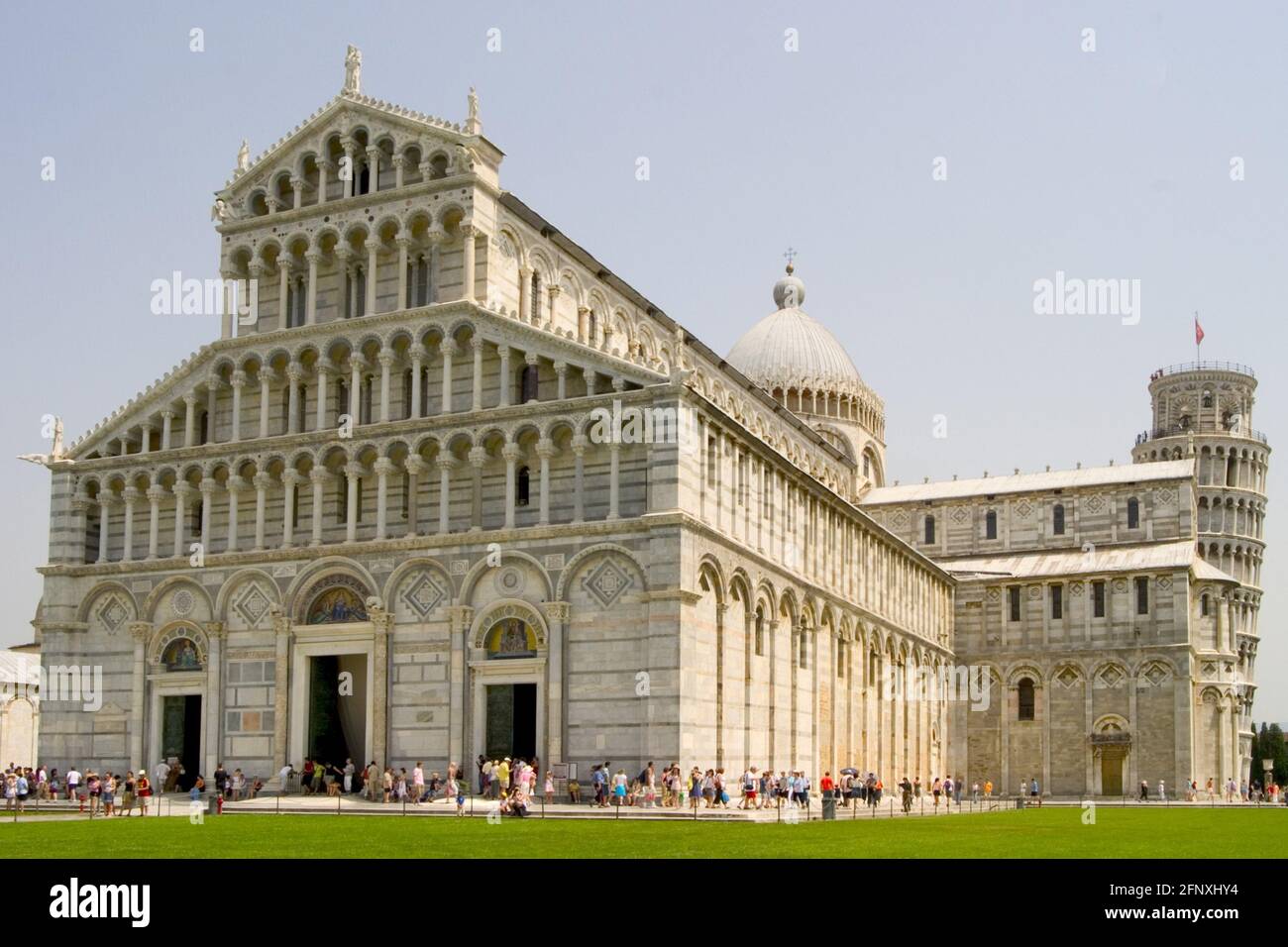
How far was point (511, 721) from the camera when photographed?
1809 inches

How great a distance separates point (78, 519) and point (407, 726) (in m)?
15.2

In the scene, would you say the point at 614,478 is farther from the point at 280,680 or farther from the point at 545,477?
the point at 280,680

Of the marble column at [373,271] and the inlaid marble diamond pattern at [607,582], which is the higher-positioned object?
the marble column at [373,271]

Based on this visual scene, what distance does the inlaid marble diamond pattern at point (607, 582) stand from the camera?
44.7 m

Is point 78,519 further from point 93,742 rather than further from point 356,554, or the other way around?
point 356,554

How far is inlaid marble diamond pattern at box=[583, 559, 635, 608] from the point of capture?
4472 centimetres

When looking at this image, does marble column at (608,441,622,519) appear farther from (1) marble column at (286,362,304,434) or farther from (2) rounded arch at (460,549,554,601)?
(1) marble column at (286,362,304,434)

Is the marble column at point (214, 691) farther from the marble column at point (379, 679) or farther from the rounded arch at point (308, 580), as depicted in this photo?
the marble column at point (379, 679)

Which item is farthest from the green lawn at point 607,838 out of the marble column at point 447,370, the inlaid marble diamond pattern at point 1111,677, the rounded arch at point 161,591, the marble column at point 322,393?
the inlaid marble diamond pattern at point 1111,677

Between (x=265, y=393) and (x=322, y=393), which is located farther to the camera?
(x=265, y=393)

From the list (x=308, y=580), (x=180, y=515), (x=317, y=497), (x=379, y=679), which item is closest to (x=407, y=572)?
(x=379, y=679)

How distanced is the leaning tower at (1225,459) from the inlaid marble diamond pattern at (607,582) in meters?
69.0

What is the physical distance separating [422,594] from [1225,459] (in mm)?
78364

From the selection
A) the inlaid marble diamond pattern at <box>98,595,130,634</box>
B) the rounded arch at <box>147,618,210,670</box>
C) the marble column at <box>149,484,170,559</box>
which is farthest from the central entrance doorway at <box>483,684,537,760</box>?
the inlaid marble diamond pattern at <box>98,595,130,634</box>
